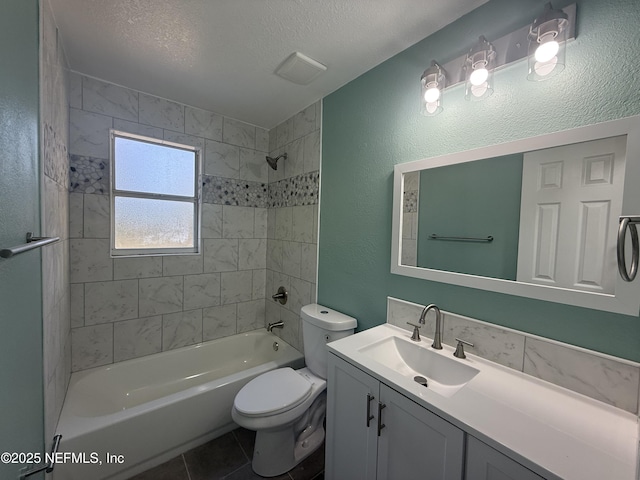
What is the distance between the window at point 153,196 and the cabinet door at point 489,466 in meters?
2.24

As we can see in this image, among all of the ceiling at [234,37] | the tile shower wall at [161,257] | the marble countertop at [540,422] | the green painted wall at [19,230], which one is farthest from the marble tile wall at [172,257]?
the marble countertop at [540,422]

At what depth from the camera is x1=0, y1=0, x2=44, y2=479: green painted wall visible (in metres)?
0.63

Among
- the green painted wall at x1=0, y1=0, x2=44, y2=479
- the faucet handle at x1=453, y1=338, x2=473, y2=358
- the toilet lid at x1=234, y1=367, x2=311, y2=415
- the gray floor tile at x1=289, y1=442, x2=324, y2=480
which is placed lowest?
the gray floor tile at x1=289, y1=442, x2=324, y2=480

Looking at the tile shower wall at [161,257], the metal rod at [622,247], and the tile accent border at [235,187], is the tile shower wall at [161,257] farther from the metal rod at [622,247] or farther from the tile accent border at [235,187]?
the metal rod at [622,247]

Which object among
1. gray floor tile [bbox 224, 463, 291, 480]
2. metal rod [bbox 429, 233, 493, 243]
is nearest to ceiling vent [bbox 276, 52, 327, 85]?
metal rod [bbox 429, 233, 493, 243]

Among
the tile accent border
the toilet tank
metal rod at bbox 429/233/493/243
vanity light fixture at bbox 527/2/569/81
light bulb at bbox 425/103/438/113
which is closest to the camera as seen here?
vanity light fixture at bbox 527/2/569/81

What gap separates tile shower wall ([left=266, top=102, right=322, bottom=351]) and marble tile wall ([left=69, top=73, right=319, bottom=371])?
0.02 m

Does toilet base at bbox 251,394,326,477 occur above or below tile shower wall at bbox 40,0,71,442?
below

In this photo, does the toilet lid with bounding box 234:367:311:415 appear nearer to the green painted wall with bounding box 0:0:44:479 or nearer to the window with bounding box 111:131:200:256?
the green painted wall with bounding box 0:0:44:479

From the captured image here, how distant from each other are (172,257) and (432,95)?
7.13 ft

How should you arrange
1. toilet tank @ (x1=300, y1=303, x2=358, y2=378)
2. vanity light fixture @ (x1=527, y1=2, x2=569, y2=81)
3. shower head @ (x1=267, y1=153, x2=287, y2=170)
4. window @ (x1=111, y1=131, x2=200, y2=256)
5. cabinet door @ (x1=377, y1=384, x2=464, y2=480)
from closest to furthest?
cabinet door @ (x1=377, y1=384, x2=464, y2=480) < vanity light fixture @ (x1=527, y1=2, x2=569, y2=81) < toilet tank @ (x1=300, y1=303, x2=358, y2=378) < window @ (x1=111, y1=131, x2=200, y2=256) < shower head @ (x1=267, y1=153, x2=287, y2=170)

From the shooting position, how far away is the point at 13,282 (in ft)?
2.31

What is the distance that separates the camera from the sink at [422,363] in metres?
1.09

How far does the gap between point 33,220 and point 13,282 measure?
0.94 feet
